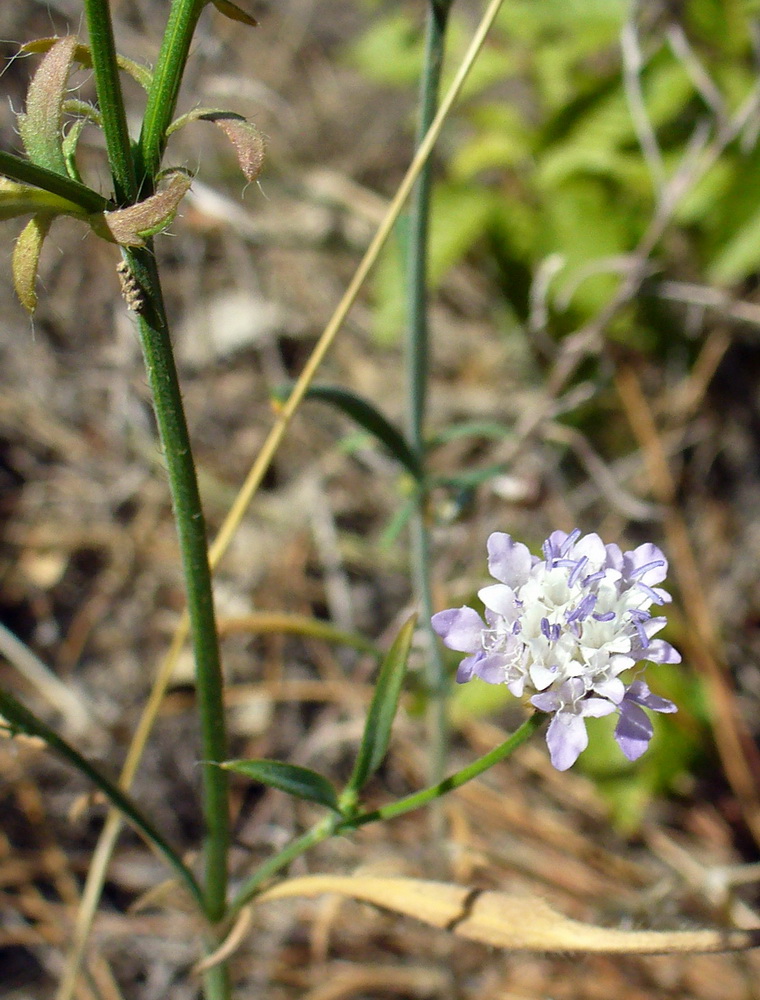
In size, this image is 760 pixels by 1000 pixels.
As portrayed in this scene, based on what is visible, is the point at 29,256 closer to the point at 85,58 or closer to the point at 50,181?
the point at 50,181

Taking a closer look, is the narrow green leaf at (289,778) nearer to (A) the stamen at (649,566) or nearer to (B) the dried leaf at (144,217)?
(A) the stamen at (649,566)

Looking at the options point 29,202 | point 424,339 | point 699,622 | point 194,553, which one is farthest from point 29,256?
point 699,622

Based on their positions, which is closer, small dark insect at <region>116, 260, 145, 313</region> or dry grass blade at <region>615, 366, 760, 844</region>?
small dark insect at <region>116, 260, 145, 313</region>

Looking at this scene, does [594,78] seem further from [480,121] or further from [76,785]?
[76,785]

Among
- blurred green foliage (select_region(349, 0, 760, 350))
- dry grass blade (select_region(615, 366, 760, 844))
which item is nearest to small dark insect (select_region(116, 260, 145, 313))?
blurred green foliage (select_region(349, 0, 760, 350))

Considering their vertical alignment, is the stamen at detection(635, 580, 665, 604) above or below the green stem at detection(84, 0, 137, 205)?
below

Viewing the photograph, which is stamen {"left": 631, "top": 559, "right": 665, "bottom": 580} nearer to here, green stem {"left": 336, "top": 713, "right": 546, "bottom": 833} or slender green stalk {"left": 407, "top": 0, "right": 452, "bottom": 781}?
green stem {"left": 336, "top": 713, "right": 546, "bottom": 833}

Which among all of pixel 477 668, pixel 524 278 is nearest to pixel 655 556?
pixel 477 668
